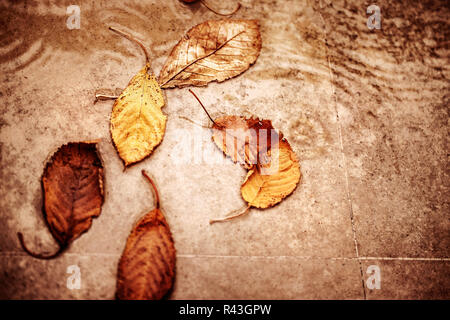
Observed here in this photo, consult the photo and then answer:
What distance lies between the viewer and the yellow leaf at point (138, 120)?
1.28 meters

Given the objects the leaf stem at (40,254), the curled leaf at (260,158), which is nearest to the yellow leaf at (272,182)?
the curled leaf at (260,158)

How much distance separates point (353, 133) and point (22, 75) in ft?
5.37

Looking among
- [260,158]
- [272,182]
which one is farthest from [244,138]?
[272,182]

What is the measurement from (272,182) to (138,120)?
649 millimetres

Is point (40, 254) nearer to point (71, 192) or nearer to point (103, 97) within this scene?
point (71, 192)

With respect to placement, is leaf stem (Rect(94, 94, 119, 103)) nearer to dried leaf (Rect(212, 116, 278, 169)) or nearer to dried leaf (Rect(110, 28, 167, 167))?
dried leaf (Rect(110, 28, 167, 167))

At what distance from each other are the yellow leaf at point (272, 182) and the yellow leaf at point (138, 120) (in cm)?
46

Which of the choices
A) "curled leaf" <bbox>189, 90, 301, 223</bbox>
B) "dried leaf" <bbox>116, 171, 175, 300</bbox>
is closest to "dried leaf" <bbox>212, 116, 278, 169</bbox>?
"curled leaf" <bbox>189, 90, 301, 223</bbox>

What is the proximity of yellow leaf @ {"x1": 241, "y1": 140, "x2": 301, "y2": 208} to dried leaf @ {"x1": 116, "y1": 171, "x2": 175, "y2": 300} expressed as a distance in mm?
398

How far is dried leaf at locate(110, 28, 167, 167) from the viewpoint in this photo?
128 centimetres

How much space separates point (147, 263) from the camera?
3.85 ft

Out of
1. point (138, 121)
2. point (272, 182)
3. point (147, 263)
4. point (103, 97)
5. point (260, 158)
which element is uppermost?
point (103, 97)

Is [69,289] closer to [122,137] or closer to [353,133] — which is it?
[122,137]

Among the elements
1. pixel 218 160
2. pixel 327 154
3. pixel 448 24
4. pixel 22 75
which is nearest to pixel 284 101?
pixel 327 154
